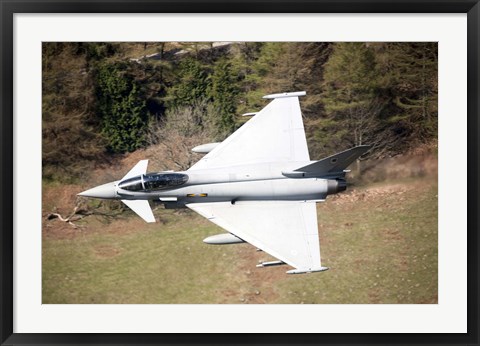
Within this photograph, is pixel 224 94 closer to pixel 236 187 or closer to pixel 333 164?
pixel 236 187

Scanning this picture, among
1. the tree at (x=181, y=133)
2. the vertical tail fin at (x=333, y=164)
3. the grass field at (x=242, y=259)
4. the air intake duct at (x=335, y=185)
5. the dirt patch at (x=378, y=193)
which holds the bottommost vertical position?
the grass field at (x=242, y=259)

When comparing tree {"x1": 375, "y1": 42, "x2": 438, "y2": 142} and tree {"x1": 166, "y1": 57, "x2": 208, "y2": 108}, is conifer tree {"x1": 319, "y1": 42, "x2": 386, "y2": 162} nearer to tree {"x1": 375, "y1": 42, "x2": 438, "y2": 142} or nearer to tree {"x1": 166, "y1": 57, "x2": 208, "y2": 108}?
tree {"x1": 375, "y1": 42, "x2": 438, "y2": 142}

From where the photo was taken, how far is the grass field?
826 inches

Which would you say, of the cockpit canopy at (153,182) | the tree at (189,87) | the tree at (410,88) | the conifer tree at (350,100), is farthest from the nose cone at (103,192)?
the tree at (410,88)

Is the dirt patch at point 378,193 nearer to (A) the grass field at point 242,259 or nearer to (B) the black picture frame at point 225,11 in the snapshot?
(A) the grass field at point 242,259

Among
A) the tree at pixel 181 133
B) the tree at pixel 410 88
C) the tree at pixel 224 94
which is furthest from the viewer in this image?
the tree at pixel 224 94

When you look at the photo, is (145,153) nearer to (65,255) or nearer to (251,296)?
(65,255)

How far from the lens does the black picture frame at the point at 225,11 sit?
61.8 feet

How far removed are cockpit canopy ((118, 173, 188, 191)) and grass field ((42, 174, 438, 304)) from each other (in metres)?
2.79

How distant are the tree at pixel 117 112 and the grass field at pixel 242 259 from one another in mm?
2305

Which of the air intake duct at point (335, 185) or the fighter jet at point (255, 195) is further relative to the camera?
the air intake duct at point (335, 185)

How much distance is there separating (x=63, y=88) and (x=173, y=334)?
9270mm

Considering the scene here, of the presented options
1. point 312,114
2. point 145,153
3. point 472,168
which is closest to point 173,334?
point 145,153

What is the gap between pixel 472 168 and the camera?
65.0 ft
